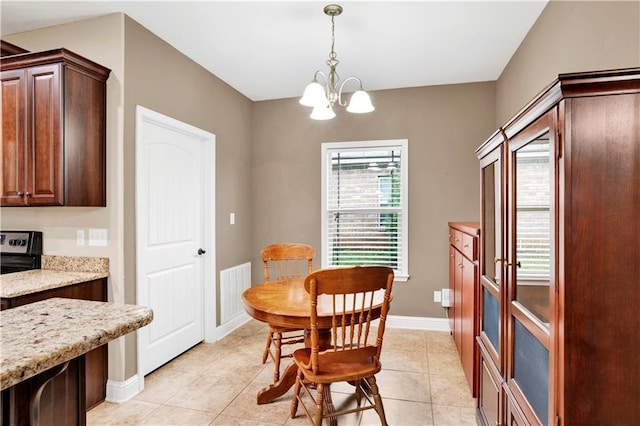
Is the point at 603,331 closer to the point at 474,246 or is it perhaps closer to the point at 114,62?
the point at 474,246

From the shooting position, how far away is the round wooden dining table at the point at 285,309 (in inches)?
73.2

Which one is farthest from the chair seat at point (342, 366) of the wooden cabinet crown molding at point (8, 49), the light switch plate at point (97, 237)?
the wooden cabinet crown molding at point (8, 49)

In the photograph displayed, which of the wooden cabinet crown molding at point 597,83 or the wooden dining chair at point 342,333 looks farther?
the wooden dining chair at point 342,333

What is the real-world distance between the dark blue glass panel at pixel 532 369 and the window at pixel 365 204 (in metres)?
2.45

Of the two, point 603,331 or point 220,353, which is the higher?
point 603,331

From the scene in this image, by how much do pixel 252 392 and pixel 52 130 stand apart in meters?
Result: 2.18

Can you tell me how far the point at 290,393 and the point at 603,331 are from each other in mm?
2065

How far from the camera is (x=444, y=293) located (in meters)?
3.72

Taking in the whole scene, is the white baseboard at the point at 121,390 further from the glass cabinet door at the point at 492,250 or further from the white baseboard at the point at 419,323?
the white baseboard at the point at 419,323

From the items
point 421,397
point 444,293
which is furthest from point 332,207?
point 421,397

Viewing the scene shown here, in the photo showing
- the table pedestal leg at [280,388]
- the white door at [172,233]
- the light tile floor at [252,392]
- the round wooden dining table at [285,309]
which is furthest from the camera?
the white door at [172,233]

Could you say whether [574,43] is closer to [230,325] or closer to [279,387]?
[279,387]

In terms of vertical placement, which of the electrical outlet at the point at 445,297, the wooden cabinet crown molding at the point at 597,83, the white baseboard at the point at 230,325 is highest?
the wooden cabinet crown molding at the point at 597,83

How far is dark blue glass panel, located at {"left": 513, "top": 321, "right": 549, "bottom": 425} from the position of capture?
1.11 meters
